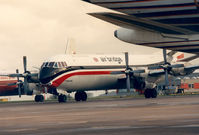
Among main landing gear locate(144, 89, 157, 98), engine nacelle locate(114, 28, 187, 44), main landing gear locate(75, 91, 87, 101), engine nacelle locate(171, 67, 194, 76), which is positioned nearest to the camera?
engine nacelle locate(114, 28, 187, 44)

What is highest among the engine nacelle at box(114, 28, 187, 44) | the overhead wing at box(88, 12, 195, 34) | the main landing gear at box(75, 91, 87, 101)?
the overhead wing at box(88, 12, 195, 34)

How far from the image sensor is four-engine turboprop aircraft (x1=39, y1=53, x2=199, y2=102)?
56.0 meters

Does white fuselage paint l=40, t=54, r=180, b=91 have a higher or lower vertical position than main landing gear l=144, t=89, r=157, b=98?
higher

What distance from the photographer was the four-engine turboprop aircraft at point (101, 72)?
56031 mm

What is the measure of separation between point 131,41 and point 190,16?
12.3 feet

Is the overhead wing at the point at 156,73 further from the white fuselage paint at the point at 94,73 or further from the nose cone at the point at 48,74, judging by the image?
the nose cone at the point at 48,74

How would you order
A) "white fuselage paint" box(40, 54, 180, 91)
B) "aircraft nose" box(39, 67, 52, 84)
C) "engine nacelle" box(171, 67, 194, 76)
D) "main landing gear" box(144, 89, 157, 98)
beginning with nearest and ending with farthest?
1. "aircraft nose" box(39, 67, 52, 84)
2. "white fuselage paint" box(40, 54, 180, 91)
3. "engine nacelle" box(171, 67, 194, 76)
4. "main landing gear" box(144, 89, 157, 98)

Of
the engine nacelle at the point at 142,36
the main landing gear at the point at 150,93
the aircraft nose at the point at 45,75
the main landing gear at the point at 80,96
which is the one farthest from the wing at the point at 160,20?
the main landing gear at the point at 80,96

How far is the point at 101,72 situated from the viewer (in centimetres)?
5972

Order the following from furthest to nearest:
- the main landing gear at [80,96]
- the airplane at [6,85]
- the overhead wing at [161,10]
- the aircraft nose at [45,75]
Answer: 1. the airplane at [6,85]
2. the main landing gear at [80,96]
3. the aircraft nose at [45,75]
4. the overhead wing at [161,10]

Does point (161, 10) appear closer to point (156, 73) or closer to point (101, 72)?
point (101, 72)

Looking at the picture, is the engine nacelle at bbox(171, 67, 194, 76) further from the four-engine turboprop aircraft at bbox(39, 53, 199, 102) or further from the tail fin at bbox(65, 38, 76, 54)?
the tail fin at bbox(65, 38, 76, 54)

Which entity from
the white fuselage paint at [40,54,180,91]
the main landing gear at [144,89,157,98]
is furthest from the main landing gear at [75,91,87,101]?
the main landing gear at [144,89,157,98]

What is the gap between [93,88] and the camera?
60562 mm
